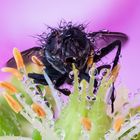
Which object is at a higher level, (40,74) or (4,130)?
(40,74)

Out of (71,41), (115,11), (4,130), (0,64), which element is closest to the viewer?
(71,41)

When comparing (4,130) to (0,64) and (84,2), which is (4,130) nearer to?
(0,64)

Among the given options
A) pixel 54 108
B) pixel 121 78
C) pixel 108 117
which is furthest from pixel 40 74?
pixel 121 78

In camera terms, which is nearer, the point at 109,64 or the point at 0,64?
the point at 109,64

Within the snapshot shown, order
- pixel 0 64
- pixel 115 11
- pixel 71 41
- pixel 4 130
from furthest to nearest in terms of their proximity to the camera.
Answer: pixel 115 11
pixel 0 64
pixel 4 130
pixel 71 41

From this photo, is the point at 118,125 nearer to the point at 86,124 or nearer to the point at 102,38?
the point at 86,124

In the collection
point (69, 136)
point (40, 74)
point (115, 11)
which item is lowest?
point (69, 136)

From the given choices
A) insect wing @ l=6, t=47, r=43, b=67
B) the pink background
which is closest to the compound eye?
insect wing @ l=6, t=47, r=43, b=67
